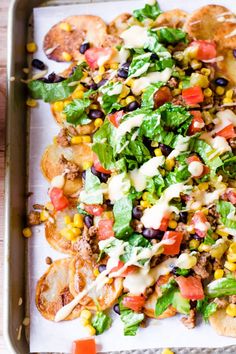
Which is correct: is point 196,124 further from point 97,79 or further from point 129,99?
point 97,79

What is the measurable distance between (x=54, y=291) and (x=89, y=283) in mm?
233

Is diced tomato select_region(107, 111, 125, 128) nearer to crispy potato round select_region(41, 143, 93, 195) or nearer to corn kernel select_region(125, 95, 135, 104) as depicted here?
corn kernel select_region(125, 95, 135, 104)

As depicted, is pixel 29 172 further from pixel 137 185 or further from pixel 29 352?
pixel 29 352

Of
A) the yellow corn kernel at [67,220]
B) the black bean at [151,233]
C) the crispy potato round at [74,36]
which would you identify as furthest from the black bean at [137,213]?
the crispy potato round at [74,36]

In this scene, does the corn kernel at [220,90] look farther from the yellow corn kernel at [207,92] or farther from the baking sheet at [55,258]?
the baking sheet at [55,258]

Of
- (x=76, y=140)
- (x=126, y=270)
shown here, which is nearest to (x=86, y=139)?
(x=76, y=140)

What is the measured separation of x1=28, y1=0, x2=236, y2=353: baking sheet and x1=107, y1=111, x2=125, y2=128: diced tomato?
0.43 metres

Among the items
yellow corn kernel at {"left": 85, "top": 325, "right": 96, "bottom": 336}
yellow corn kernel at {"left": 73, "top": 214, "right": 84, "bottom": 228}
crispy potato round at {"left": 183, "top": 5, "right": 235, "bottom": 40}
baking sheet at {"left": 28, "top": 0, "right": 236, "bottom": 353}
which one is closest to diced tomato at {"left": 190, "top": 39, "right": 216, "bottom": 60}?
crispy potato round at {"left": 183, "top": 5, "right": 235, "bottom": 40}

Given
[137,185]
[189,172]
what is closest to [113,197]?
[137,185]

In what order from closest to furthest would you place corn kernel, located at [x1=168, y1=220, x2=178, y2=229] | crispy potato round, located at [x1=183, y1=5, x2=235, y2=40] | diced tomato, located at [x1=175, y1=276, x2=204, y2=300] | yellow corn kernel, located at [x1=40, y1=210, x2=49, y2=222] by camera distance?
diced tomato, located at [x1=175, y1=276, x2=204, y2=300]
corn kernel, located at [x1=168, y1=220, x2=178, y2=229]
yellow corn kernel, located at [x1=40, y1=210, x2=49, y2=222]
crispy potato round, located at [x1=183, y1=5, x2=235, y2=40]

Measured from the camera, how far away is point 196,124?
4305mm

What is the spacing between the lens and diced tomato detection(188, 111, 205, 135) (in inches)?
Result: 170

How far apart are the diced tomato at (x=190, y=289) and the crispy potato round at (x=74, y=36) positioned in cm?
168

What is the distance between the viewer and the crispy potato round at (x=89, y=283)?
14.2 feet
